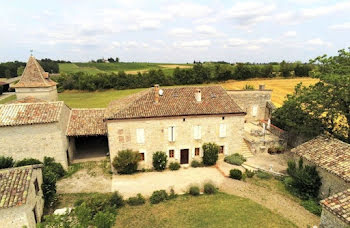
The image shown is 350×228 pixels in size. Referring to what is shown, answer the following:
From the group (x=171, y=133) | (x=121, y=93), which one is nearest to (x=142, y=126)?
(x=171, y=133)

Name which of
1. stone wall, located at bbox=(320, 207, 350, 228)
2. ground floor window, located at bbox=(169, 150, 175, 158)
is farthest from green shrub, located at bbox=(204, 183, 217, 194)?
stone wall, located at bbox=(320, 207, 350, 228)

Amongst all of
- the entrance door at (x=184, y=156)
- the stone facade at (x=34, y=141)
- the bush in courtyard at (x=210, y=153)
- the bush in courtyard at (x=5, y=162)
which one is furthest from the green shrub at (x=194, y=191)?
the bush in courtyard at (x=5, y=162)

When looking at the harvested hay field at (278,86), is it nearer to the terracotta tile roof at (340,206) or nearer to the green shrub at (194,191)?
the green shrub at (194,191)

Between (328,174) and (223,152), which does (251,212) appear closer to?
(328,174)

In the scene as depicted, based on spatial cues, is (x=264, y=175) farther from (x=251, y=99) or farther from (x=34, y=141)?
(x=34, y=141)

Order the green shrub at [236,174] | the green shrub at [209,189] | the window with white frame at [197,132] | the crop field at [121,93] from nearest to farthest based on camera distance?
the green shrub at [209,189] → the green shrub at [236,174] → the window with white frame at [197,132] → the crop field at [121,93]

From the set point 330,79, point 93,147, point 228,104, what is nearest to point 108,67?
point 93,147
